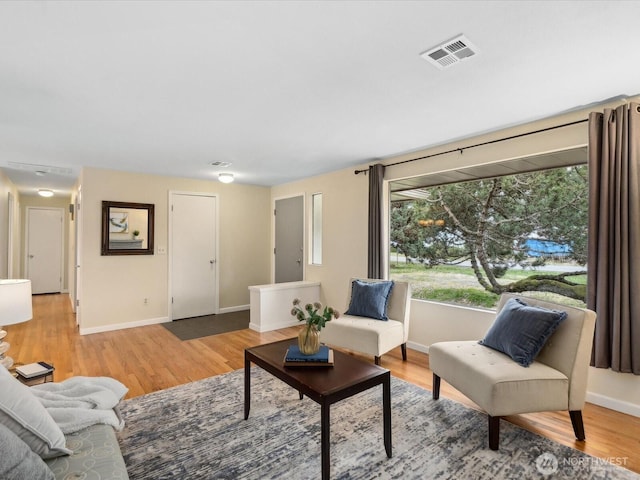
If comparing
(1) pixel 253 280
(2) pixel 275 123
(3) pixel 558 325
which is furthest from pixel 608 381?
(1) pixel 253 280

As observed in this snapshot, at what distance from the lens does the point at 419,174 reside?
12.8 feet

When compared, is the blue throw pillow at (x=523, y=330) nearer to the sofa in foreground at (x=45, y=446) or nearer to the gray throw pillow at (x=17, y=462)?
the sofa in foreground at (x=45, y=446)

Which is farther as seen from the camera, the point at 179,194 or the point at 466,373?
the point at 179,194

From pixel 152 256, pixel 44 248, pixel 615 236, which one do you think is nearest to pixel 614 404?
pixel 615 236

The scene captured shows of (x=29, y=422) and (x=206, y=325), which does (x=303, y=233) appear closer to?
(x=206, y=325)

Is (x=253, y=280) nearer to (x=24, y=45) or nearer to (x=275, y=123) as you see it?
(x=275, y=123)

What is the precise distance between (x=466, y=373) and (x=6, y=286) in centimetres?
301

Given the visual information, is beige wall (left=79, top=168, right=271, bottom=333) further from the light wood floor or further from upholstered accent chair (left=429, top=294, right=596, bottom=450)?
upholstered accent chair (left=429, top=294, right=596, bottom=450)

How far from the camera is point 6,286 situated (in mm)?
2062

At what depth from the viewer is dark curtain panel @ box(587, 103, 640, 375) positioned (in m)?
2.37

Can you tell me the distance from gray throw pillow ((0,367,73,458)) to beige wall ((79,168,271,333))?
12.5ft

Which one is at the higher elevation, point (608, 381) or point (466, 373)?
point (466, 373)

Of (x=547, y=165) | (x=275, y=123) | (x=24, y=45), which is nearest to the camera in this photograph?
(x=24, y=45)

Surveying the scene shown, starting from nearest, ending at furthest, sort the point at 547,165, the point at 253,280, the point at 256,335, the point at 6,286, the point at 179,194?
the point at 6,286 → the point at 547,165 → the point at 256,335 → the point at 179,194 → the point at 253,280
